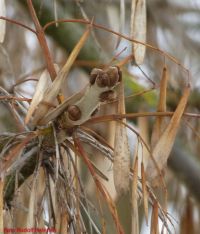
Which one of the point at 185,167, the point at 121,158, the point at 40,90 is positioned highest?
the point at 40,90

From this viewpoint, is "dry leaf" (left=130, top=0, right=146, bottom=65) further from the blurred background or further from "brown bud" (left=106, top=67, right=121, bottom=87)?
the blurred background

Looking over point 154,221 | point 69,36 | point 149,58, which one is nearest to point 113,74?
point 154,221

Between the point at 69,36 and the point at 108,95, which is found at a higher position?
the point at 69,36

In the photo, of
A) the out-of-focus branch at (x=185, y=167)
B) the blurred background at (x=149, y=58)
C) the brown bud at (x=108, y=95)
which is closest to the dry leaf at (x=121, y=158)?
the brown bud at (x=108, y=95)

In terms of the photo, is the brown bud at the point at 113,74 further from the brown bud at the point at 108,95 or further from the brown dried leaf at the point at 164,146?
the brown dried leaf at the point at 164,146

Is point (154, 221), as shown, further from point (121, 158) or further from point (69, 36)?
point (69, 36)

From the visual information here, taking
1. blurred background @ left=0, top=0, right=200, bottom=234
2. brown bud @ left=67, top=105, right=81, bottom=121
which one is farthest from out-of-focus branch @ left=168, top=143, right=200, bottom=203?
brown bud @ left=67, top=105, right=81, bottom=121
